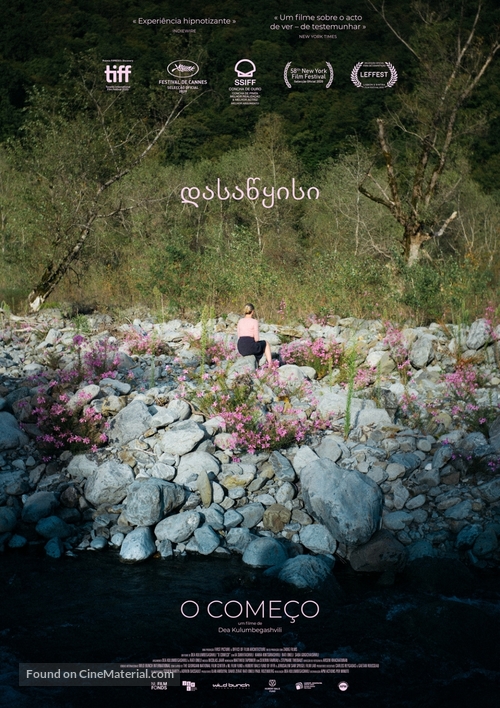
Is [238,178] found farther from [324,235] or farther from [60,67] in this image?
[60,67]

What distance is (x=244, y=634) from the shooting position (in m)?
4.20

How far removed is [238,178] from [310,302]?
9.48 meters

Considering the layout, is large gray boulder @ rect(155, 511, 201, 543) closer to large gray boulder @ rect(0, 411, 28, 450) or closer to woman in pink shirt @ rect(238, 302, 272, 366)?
large gray boulder @ rect(0, 411, 28, 450)

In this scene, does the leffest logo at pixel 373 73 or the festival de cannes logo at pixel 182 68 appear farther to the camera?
the festival de cannes logo at pixel 182 68

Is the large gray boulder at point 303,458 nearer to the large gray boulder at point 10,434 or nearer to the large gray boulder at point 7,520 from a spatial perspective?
the large gray boulder at point 7,520

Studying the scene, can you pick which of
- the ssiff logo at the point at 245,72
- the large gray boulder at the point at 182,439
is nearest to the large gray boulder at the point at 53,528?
the large gray boulder at the point at 182,439

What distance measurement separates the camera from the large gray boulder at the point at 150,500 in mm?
5324

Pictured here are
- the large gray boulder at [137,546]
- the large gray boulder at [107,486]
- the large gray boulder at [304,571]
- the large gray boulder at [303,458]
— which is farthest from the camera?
the large gray boulder at [303,458]

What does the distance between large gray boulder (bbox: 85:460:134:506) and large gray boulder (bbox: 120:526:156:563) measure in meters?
0.51

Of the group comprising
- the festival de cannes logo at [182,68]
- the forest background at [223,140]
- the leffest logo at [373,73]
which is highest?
the leffest logo at [373,73]

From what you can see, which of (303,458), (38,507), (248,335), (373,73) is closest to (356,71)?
(373,73)

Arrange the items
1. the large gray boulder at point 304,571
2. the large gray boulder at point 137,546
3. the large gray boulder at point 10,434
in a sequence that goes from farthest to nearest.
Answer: the large gray boulder at point 10,434, the large gray boulder at point 137,546, the large gray boulder at point 304,571

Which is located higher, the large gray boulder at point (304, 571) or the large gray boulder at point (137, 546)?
the large gray boulder at point (304, 571)

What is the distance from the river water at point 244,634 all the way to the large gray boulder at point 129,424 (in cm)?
140
